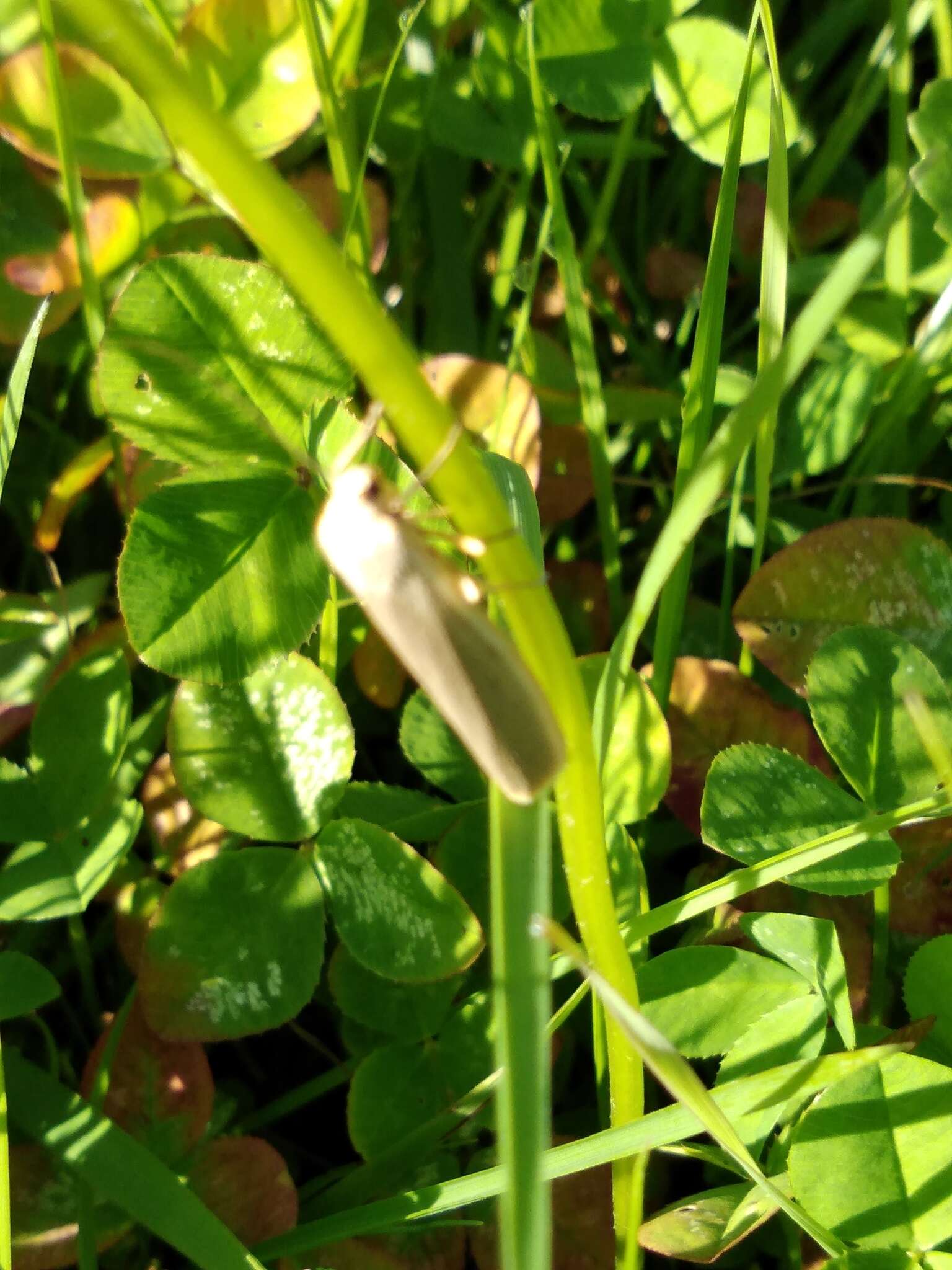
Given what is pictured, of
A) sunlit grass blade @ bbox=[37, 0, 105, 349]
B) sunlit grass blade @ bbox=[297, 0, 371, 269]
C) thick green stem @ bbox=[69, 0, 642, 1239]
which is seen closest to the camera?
thick green stem @ bbox=[69, 0, 642, 1239]

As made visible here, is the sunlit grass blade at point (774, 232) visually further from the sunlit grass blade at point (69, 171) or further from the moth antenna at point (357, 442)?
the sunlit grass blade at point (69, 171)

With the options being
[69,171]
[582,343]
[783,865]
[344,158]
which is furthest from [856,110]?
[783,865]

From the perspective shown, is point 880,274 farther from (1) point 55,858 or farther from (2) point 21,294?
(1) point 55,858

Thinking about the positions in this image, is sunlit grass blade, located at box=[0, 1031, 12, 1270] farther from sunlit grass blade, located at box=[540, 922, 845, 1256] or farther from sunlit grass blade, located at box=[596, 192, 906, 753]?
sunlit grass blade, located at box=[596, 192, 906, 753]

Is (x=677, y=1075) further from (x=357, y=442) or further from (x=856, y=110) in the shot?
(x=856, y=110)

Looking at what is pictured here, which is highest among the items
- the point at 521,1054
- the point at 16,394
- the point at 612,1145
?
the point at 16,394

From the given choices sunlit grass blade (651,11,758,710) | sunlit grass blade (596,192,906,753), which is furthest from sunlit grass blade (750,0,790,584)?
sunlit grass blade (596,192,906,753)

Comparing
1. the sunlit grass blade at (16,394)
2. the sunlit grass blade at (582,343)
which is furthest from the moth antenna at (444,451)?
the sunlit grass blade at (582,343)

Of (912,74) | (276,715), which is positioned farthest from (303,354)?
(912,74)
